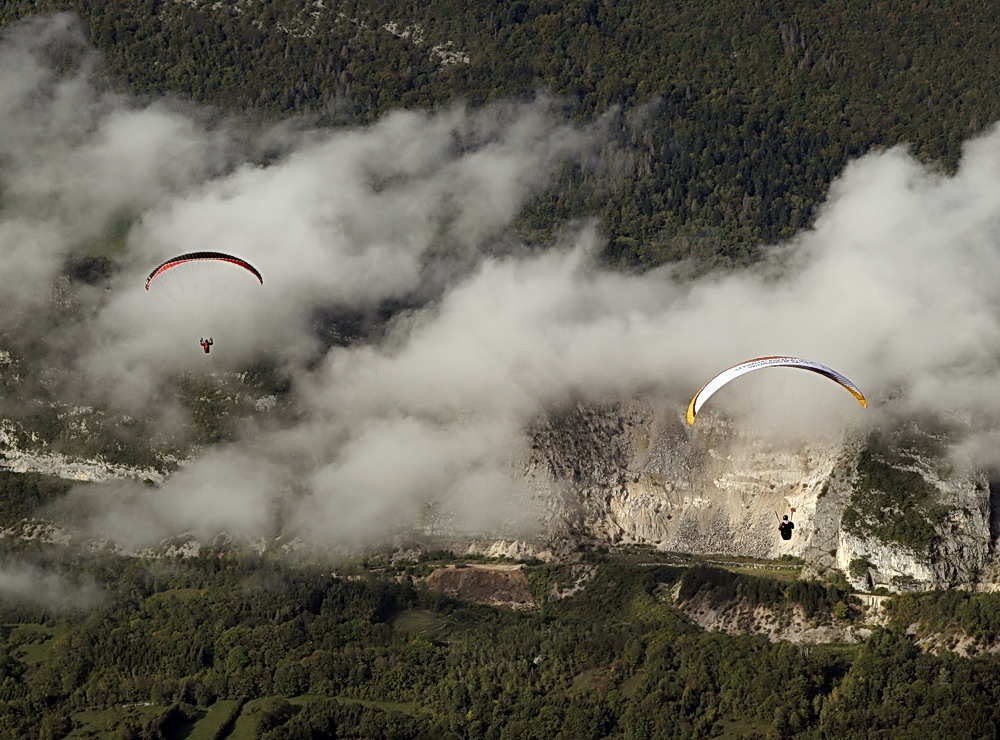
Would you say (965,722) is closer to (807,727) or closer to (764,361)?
(807,727)

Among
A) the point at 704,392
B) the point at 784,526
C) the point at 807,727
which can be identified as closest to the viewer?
the point at 704,392

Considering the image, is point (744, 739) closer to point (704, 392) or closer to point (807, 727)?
point (807, 727)

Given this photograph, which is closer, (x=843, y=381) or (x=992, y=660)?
(x=843, y=381)

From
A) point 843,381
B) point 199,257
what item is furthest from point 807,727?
point 199,257

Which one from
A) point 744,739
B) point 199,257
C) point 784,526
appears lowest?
point 744,739

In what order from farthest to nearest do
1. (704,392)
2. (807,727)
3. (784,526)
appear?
1. (807,727)
2. (784,526)
3. (704,392)

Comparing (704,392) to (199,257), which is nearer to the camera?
(704,392)

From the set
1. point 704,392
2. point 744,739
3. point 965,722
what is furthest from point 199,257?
point 965,722

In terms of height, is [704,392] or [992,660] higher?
[704,392]

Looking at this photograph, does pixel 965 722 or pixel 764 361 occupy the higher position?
pixel 764 361
